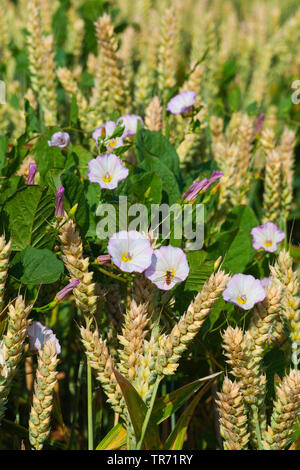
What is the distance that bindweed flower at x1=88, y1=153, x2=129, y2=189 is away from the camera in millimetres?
1003

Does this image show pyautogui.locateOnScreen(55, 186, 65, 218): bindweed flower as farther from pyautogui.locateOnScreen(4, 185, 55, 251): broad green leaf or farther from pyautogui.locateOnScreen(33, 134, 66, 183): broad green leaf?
pyautogui.locateOnScreen(33, 134, 66, 183): broad green leaf

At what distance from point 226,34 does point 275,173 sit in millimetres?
1557

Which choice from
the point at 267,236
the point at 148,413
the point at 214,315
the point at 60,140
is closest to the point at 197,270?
the point at 214,315

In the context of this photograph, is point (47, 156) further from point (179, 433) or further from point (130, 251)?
point (179, 433)

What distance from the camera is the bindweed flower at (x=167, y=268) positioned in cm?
90

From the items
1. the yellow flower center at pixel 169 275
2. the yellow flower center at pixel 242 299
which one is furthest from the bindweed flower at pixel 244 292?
the yellow flower center at pixel 169 275

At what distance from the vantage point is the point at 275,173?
1.35 m

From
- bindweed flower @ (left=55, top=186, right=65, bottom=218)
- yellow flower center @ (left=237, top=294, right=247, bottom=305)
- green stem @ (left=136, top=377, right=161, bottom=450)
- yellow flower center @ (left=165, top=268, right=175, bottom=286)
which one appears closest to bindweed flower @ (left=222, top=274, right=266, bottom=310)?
yellow flower center @ (left=237, top=294, right=247, bottom=305)

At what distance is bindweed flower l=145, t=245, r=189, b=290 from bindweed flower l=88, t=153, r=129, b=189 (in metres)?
0.17

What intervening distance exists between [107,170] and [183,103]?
0.41 metres

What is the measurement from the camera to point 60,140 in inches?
46.5

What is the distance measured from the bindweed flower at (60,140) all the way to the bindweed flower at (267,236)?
18.1 inches

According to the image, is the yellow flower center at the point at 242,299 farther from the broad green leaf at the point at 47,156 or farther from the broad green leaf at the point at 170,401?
the broad green leaf at the point at 47,156

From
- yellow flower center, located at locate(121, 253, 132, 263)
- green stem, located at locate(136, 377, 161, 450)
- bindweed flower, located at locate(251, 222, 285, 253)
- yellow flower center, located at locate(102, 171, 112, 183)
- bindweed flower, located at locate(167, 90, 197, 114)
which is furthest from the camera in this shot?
bindweed flower, located at locate(167, 90, 197, 114)
